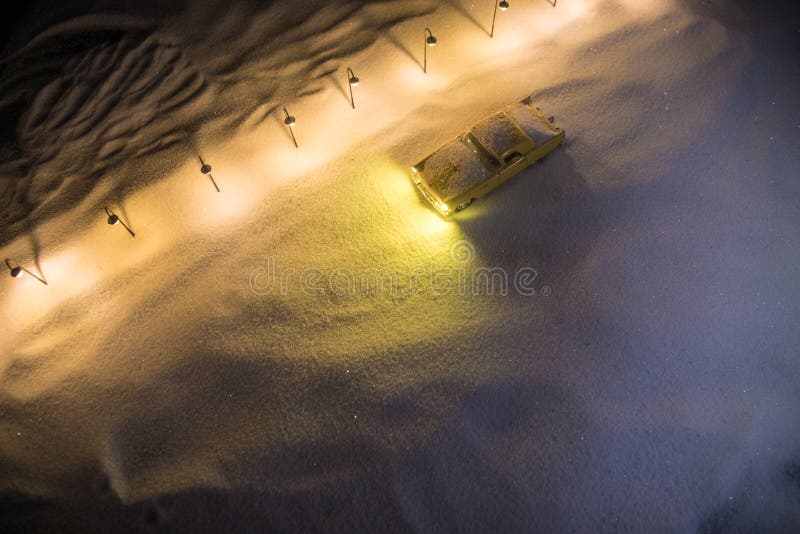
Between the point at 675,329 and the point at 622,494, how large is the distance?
10.9ft

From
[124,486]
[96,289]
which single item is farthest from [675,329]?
[96,289]

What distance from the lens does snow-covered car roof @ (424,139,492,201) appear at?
10.5 m

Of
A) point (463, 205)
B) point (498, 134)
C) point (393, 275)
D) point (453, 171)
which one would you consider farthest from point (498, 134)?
point (393, 275)

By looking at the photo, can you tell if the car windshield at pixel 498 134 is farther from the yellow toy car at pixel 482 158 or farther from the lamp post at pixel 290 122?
the lamp post at pixel 290 122

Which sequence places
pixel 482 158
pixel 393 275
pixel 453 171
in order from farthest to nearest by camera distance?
pixel 482 158, pixel 453 171, pixel 393 275

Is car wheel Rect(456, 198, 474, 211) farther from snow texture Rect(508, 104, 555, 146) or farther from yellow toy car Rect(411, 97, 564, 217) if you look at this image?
snow texture Rect(508, 104, 555, 146)

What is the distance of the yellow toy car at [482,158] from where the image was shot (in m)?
10.5

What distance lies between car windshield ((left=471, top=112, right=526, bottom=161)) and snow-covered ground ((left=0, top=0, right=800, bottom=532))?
106 cm

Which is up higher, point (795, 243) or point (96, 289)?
point (96, 289)

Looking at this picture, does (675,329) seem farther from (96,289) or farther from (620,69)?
(96,289)

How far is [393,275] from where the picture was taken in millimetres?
10281

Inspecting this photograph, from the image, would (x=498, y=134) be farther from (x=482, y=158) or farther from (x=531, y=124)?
(x=531, y=124)

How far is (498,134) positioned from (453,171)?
131 centimetres

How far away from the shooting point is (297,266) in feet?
34.2
